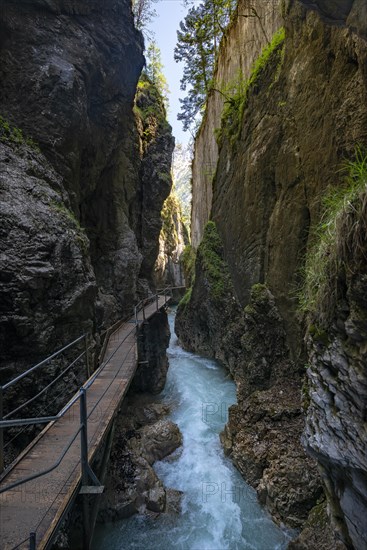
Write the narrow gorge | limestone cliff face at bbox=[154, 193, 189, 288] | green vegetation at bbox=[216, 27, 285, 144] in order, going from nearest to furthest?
the narrow gorge, green vegetation at bbox=[216, 27, 285, 144], limestone cliff face at bbox=[154, 193, 189, 288]

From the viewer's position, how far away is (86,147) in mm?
9867

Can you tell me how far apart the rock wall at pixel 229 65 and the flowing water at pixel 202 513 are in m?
12.3

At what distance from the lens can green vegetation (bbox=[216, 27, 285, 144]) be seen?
30.3 ft

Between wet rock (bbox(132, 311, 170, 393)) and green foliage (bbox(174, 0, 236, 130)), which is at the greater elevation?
green foliage (bbox(174, 0, 236, 130))

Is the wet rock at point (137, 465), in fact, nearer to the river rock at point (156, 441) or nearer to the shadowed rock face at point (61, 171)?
the river rock at point (156, 441)

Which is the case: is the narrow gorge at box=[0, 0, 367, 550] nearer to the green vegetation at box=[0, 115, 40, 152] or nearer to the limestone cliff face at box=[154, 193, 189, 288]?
the green vegetation at box=[0, 115, 40, 152]

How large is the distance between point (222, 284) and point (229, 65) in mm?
10176

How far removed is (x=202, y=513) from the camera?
6.30 m

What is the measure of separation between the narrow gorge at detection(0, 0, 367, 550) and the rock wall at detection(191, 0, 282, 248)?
0.14m

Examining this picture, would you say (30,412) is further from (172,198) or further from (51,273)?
(172,198)

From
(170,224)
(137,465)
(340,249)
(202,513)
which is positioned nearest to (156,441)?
(137,465)

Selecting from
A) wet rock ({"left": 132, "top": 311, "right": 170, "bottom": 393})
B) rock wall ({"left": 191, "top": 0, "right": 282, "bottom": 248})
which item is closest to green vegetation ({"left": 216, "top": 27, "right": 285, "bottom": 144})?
rock wall ({"left": 191, "top": 0, "right": 282, "bottom": 248})

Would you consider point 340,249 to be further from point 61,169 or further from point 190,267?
point 190,267

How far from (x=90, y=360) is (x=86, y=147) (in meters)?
6.63
